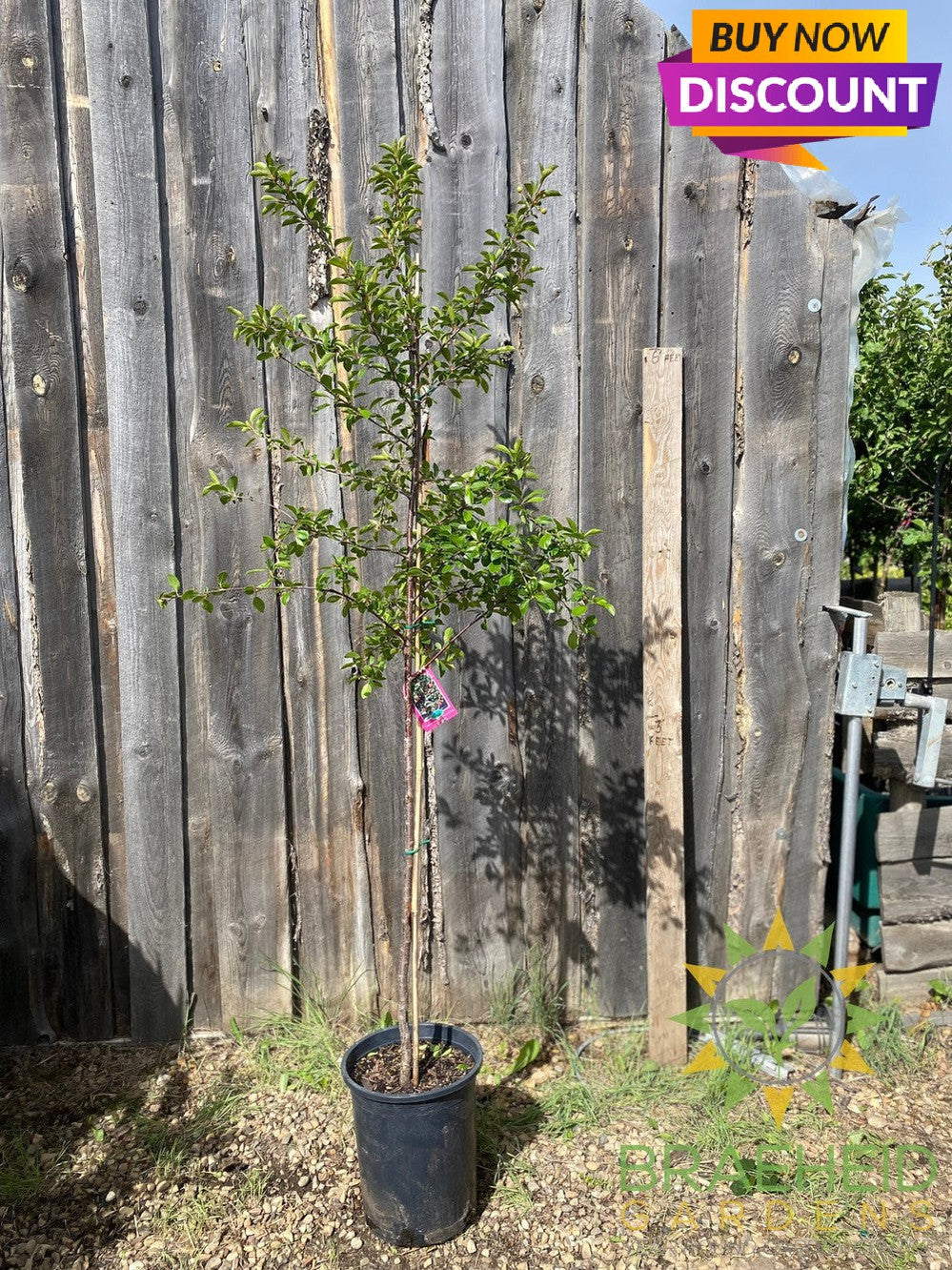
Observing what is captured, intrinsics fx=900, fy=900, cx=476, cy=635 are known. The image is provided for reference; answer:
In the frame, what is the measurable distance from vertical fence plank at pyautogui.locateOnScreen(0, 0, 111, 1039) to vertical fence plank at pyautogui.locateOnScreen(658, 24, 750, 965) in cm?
178

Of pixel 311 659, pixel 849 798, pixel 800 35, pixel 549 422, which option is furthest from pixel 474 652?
pixel 800 35

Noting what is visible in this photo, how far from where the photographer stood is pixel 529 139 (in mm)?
2582

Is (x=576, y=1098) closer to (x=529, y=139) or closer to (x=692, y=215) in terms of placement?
(x=692, y=215)

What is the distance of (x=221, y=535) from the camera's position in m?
2.68

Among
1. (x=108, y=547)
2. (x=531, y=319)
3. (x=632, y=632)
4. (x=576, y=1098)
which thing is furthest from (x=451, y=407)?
(x=576, y=1098)

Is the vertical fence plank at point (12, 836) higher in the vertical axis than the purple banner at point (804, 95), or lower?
lower

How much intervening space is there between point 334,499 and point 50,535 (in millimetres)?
855

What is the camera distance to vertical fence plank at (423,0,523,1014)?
256cm

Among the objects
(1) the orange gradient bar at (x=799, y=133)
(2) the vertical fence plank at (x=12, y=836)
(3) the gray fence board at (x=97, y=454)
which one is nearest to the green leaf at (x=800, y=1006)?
(3) the gray fence board at (x=97, y=454)

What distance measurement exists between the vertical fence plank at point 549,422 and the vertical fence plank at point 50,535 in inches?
51.6

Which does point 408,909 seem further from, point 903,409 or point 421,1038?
point 903,409

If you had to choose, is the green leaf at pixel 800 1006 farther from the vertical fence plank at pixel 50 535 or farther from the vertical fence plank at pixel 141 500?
the vertical fence plank at pixel 50 535

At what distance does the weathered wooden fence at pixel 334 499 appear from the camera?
2566 mm

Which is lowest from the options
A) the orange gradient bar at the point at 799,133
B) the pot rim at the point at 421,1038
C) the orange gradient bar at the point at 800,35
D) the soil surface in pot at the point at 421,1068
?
the soil surface in pot at the point at 421,1068
